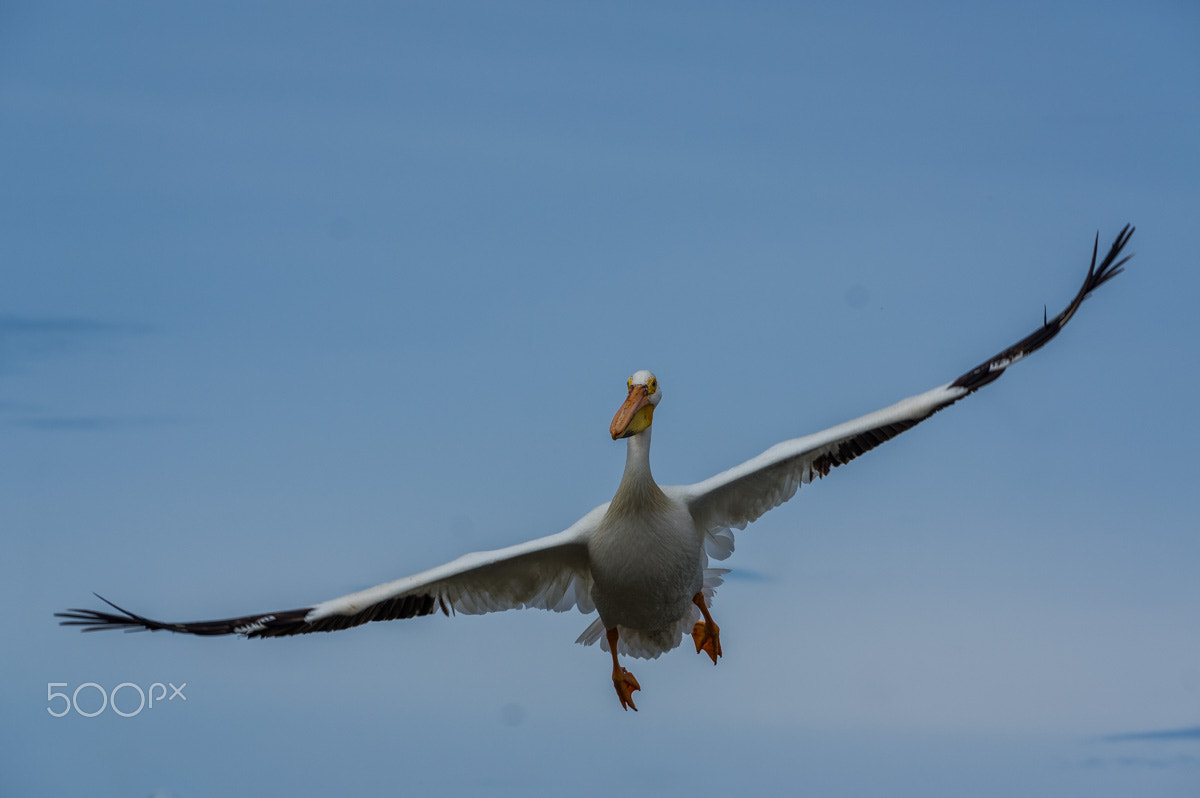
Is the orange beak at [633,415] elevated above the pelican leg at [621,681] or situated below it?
above

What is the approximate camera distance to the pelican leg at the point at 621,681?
506 inches

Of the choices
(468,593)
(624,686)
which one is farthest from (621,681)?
(468,593)

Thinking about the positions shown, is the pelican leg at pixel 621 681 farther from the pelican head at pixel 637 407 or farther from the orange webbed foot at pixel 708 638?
the pelican head at pixel 637 407

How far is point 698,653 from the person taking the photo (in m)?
13.2

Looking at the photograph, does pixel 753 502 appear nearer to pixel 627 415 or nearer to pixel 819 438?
pixel 819 438

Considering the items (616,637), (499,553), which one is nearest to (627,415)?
(499,553)

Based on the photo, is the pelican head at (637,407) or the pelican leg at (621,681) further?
the pelican leg at (621,681)

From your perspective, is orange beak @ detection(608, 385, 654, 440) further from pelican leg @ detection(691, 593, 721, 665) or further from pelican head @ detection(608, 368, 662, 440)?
pelican leg @ detection(691, 593, 721, 665)

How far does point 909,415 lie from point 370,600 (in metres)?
4.48

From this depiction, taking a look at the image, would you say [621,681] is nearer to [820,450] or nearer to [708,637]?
[708,637]

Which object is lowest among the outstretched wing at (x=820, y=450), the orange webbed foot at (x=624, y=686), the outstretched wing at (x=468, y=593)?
the orange webbed foot at (x=624, y=686)

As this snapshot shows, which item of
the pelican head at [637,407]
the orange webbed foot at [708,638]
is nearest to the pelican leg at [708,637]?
the orange webbed foot at [708,638]

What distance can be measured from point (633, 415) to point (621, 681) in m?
2.53

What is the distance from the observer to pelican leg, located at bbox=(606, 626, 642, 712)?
1286 centimetres
